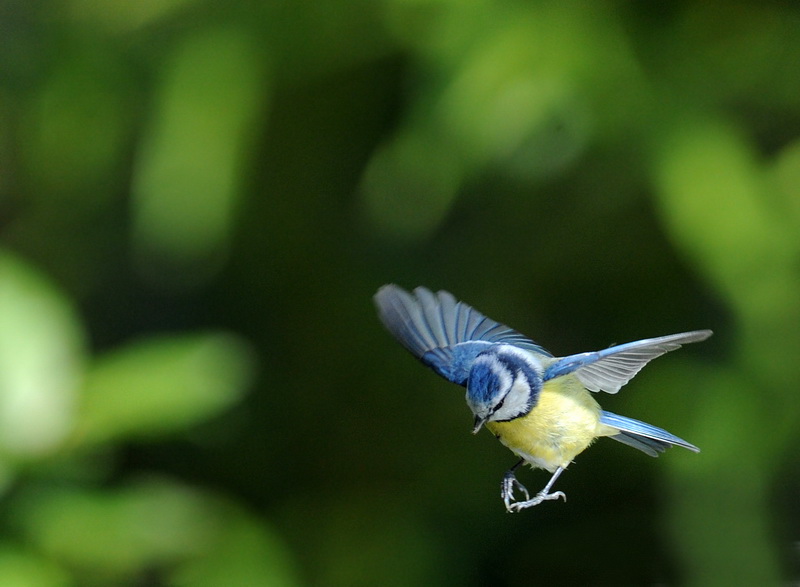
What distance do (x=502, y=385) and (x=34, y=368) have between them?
2.08 ft

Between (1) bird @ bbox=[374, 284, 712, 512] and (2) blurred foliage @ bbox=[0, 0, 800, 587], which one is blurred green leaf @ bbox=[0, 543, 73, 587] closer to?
(2) blurred foliage @ bbox=[0, 0, 800, 587]

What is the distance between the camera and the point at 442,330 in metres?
0.58

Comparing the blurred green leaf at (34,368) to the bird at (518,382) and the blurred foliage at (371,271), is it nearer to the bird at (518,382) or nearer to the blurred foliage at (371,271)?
the blurred foliage at (371,271)

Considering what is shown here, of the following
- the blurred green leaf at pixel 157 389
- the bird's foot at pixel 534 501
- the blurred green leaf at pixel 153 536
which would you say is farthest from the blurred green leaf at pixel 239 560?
the bird's foot at pixel 534 501

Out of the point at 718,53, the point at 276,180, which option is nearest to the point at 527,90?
the point at 718,53

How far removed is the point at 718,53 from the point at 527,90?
28 centimetres

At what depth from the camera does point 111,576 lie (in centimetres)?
107

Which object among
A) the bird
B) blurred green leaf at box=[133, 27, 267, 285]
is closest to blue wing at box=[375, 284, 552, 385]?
the bird

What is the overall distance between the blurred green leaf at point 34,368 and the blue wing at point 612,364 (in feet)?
2.08

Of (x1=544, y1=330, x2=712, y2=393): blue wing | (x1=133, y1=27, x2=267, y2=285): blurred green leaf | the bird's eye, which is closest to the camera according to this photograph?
(x1=544, y1=330, x2=712, y2=393): blue wing

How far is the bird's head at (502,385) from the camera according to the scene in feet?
1.64

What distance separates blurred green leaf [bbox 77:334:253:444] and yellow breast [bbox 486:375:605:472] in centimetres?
58

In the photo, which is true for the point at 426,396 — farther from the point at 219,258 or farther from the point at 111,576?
the point at 111,576

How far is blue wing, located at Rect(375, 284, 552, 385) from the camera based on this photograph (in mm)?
520
